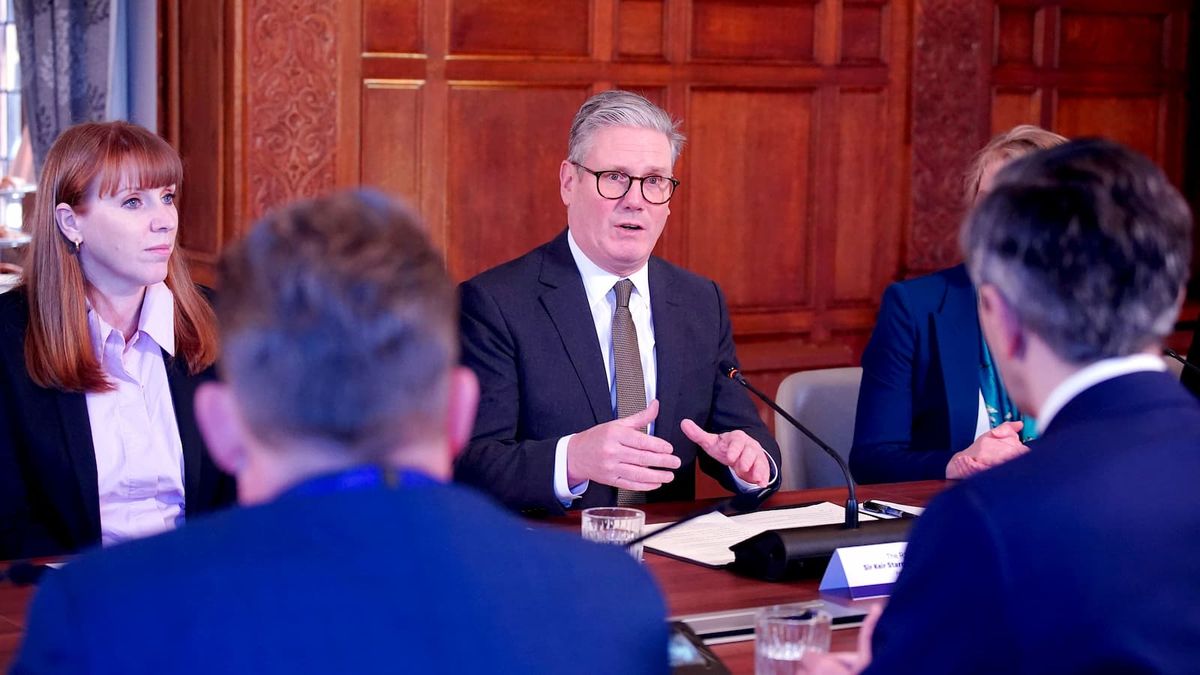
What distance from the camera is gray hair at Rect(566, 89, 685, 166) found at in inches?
122

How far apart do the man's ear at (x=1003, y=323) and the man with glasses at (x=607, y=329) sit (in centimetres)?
135

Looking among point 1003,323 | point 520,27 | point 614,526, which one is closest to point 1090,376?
point 1003,323

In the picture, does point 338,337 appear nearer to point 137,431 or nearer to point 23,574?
point 23,574

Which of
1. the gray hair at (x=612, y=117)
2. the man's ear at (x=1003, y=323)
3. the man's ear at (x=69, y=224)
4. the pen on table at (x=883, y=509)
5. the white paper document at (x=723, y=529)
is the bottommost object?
the white paper document at (x=723, y=529)

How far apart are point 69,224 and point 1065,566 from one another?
207 cm

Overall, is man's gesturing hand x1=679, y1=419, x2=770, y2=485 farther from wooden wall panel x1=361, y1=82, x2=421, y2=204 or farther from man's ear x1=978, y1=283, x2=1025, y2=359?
wooden wall panel x1=361, y1=82, x2=421, y2=204

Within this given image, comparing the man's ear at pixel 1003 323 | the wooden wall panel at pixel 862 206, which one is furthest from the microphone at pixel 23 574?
the wooden wall panel at pixel 862 206

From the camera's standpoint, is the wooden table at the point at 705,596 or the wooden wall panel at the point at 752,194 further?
the wooden wall panel at the point at 752,194

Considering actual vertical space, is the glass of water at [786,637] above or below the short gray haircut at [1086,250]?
below

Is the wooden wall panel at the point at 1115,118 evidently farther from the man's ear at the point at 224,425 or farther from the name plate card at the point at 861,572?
the man's ear at the point at 224,425

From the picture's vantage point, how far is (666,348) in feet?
10.1

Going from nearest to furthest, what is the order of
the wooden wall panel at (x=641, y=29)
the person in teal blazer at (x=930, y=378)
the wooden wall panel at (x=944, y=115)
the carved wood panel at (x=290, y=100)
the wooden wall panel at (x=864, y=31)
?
the person in teal blazer at (x=930, y=378), the carved wood panel at (x=290, y=100), the wooden wall panel at (x=641, y=29), the wooden wall panel at (x=864, y=31), the wooden wall panel at (x=944, y=115)

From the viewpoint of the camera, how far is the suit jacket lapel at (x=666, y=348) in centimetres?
307

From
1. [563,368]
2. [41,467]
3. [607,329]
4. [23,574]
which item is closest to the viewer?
[23,574]
